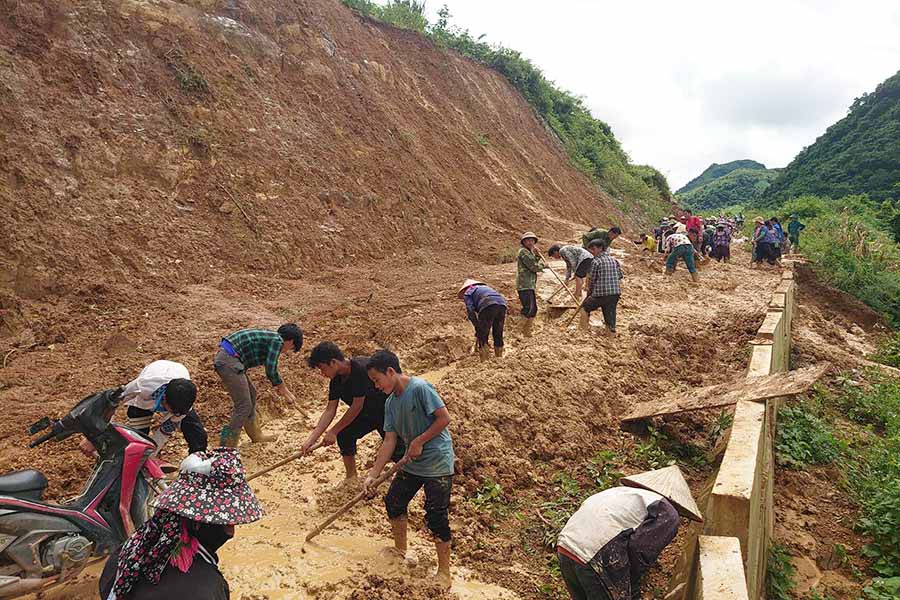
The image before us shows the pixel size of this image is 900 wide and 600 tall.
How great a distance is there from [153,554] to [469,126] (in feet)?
61.6

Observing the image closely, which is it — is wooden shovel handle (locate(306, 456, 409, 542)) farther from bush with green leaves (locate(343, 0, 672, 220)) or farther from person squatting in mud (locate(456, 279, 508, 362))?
bush with green leaves (locate(343, 0, 672, 220))

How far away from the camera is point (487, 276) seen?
10633 millimetres

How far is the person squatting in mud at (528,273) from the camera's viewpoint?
6.92 metres

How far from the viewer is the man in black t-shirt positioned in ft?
12.2

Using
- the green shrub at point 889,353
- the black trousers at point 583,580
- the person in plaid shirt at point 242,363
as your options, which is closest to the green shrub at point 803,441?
the black trousers at point 583,580

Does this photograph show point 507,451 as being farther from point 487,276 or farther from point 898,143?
point 898,143

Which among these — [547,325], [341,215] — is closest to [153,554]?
[547,325]

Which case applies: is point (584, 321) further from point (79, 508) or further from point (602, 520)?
point (79, 508)

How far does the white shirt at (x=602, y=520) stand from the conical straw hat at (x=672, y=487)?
A: 15 centimetres

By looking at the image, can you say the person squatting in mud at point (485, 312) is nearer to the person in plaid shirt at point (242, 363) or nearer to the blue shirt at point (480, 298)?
the blue shirt at point (480, 298)

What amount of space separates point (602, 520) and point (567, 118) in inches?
1133

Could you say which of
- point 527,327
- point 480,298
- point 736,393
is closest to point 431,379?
point 480,298

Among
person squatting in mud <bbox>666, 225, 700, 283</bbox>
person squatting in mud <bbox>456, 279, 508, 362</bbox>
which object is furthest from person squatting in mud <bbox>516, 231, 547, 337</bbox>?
person squatting in mud <bbox>666, 225, 700, 283</bbox>

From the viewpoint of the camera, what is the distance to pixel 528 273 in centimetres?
712
